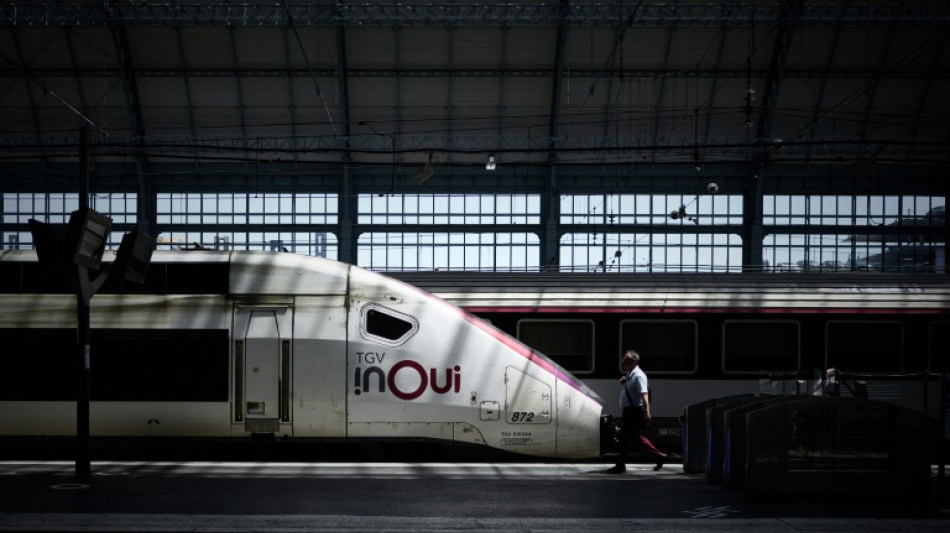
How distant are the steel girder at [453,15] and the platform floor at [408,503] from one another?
2249 cm

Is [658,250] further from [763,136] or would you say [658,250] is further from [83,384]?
[83,384]

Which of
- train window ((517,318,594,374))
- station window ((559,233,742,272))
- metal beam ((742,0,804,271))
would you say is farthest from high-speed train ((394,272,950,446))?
station window ((559,233,742,272))

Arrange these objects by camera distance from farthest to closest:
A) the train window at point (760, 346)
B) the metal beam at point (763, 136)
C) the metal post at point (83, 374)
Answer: the metal beam at point (763, 136)
the train window at point (760, 346)
the metal post at point (83, 374)

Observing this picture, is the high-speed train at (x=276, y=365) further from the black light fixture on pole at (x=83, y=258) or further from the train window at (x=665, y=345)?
the train window at (x=665, y=345)

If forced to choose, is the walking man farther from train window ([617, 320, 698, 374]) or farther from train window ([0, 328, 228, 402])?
train window ([0, 328, 228, 402])

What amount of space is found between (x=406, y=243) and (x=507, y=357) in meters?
27.6

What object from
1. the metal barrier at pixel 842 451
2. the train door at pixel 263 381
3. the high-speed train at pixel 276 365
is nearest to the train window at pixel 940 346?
the high-speed train at pixel 276 365

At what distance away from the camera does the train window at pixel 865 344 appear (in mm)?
17000

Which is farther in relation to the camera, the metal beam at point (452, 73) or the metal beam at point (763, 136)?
the metal beam at point (452, 73)

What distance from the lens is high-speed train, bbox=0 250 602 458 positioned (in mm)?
12367

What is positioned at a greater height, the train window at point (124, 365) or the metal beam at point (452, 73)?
the metal beam at point (452, 73)

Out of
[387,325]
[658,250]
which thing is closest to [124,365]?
[387,325]

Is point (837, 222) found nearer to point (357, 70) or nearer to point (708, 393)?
point (357, 70)

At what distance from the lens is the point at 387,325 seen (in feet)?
41.1
